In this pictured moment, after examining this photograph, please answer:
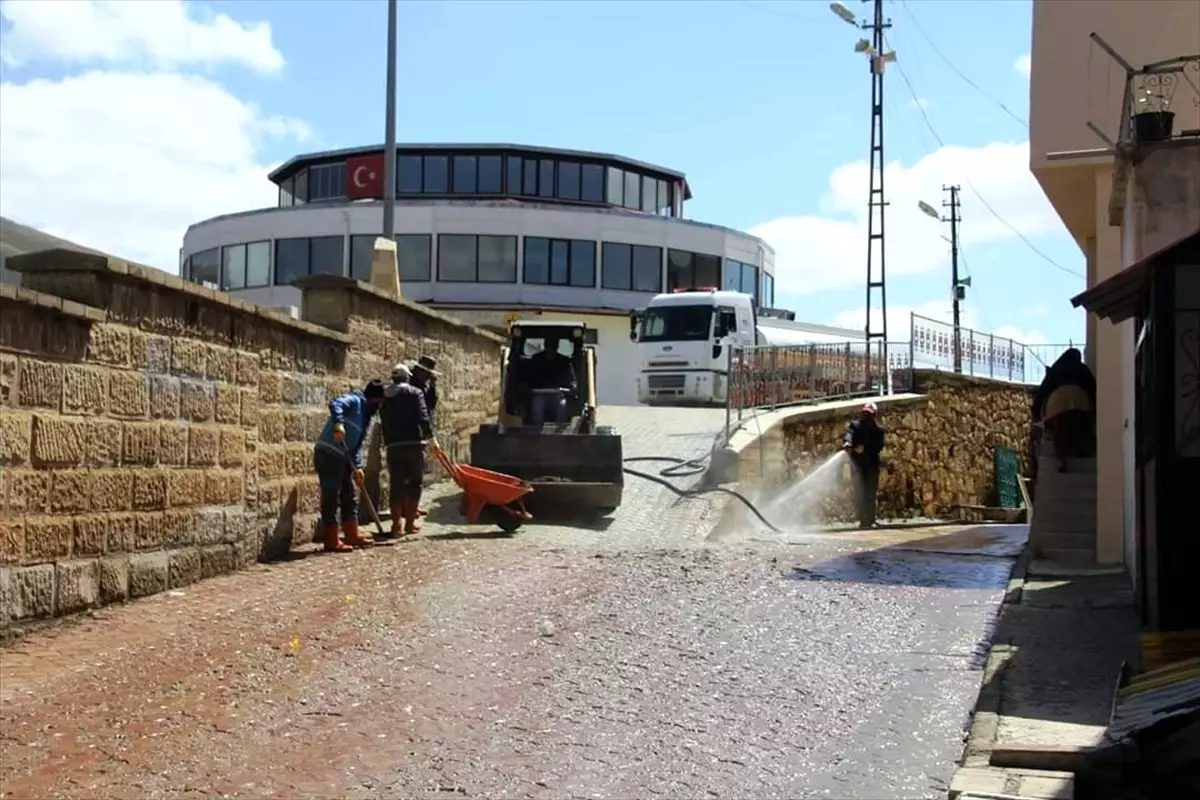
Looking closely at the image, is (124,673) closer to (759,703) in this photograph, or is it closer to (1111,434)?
(759,703)

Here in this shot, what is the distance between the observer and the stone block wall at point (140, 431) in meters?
8.11

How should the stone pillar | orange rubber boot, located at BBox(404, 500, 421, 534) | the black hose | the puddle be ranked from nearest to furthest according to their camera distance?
1. the puddle
2. orange rubber boot, located at BBox(404, 500, 421, 534)
3. the black hose
4. the stone pillar

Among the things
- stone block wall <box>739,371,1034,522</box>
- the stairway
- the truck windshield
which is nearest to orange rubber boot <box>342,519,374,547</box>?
the stairway

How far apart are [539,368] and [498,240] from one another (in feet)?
97.7

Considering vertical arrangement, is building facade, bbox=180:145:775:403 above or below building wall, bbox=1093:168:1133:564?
above

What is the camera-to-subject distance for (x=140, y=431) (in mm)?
9508

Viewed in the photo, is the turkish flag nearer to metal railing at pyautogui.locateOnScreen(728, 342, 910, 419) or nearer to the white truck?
the white truck

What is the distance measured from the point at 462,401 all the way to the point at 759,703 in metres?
12.3

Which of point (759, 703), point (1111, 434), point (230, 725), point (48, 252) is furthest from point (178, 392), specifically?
point (1111, 434)

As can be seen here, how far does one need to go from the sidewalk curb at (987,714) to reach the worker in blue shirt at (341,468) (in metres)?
6.46

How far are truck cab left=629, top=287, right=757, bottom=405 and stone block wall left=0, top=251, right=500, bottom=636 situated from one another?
16596mm

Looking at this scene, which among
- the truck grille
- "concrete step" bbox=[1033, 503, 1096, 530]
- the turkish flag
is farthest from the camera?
the turkish flag

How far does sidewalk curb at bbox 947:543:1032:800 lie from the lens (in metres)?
5.77

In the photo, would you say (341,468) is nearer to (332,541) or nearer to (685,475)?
(332,541)
